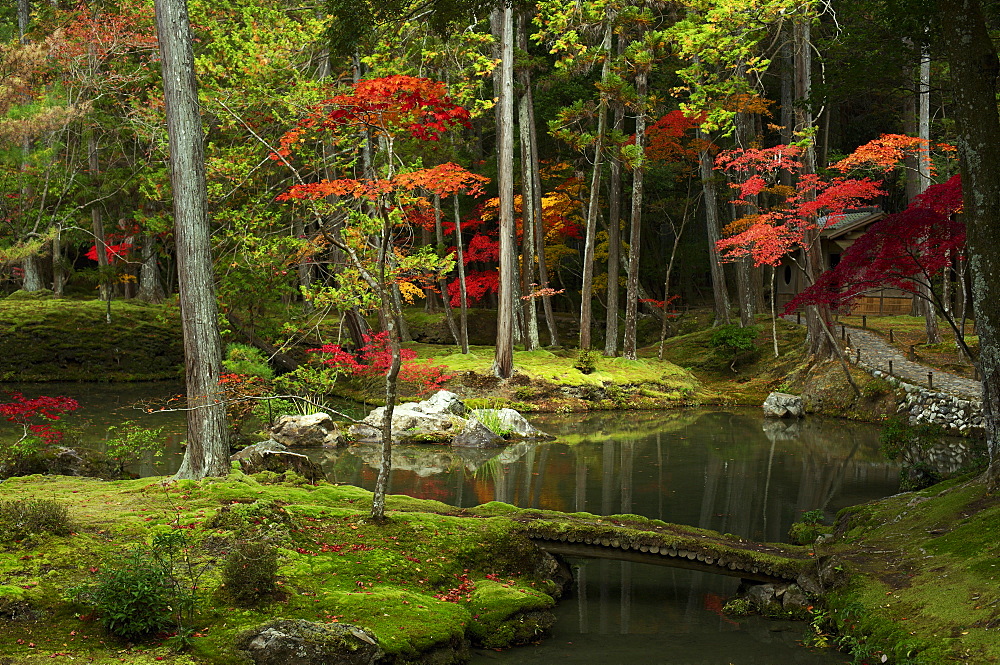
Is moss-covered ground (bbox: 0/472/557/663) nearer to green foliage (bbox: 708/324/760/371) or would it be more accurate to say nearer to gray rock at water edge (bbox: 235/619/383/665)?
gray rock at water edge (bbox: 235/619/383/665)

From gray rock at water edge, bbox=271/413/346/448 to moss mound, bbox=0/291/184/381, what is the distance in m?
8.78

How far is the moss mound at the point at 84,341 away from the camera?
24312mm

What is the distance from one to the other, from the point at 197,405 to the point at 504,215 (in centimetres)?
1245

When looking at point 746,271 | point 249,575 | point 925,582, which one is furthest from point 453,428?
point 746,271

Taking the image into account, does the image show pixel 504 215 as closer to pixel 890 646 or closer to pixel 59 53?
pixel 59 53

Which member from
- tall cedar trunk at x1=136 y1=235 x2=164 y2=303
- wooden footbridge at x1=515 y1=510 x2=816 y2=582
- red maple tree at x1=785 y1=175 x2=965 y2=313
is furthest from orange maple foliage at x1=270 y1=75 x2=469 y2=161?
tall cedar trunk at x1=136 y1=235 x2=164 y2=303

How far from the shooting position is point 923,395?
17.4 metres

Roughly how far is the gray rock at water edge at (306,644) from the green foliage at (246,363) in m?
9.93

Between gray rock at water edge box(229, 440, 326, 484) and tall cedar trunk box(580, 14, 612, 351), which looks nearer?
gray rock at water edge box(229, 440, 326, 484)

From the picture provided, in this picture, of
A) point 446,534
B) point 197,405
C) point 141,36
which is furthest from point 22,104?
point 446,534

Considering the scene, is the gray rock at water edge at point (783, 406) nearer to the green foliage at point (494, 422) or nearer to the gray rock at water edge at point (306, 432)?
the green foliage at point (494, 422)

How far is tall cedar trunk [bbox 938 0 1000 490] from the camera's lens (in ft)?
25.3

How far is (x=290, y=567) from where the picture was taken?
6801 mm

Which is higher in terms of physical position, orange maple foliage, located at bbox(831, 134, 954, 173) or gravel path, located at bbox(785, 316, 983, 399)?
orange maple foliage, located at bbox(831, 134, 954, 173)
